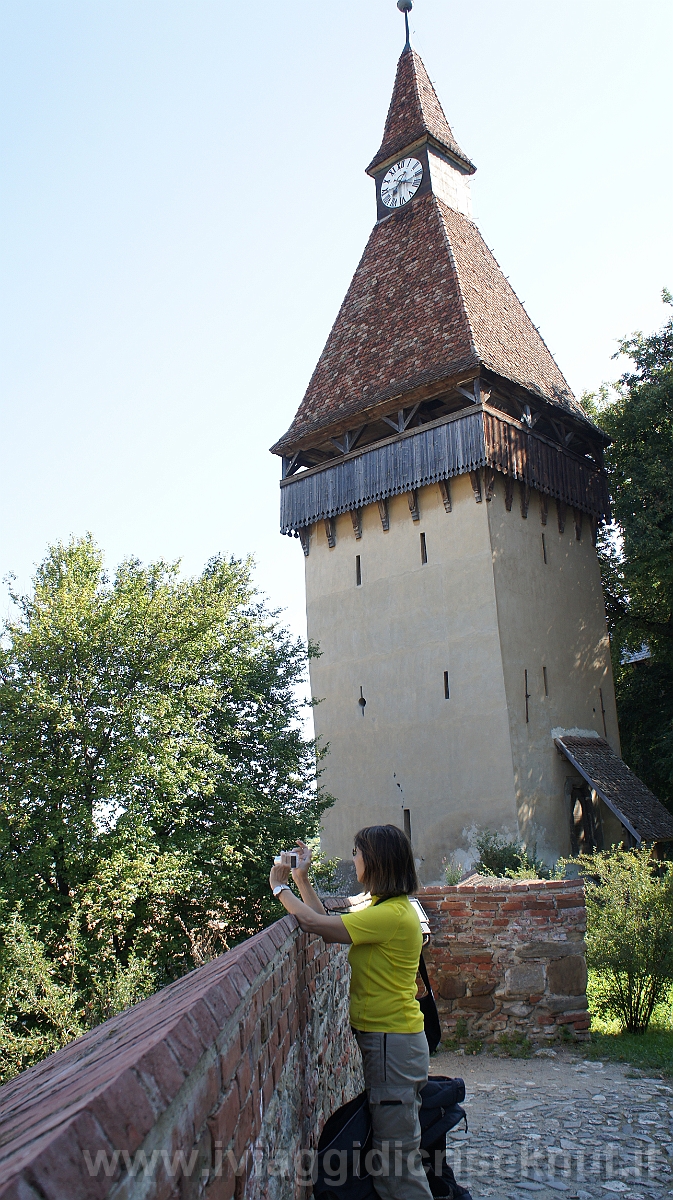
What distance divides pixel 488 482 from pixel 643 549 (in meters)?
3.81

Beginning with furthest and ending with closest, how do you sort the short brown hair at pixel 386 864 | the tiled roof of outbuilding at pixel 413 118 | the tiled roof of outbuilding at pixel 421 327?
the tiled roof of outbuilding at pixel 413 118, the tiled roof of outbuilding at pixel 421 327, the short brown hair at pixel 386 864

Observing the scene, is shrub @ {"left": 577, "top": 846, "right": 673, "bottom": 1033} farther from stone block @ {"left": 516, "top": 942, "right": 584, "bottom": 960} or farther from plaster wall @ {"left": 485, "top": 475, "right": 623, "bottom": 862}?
plaster wall @ {"left": 485, "top": 475, "right": 623, "bottom": 862}

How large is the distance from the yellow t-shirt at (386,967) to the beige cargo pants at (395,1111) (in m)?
0.05

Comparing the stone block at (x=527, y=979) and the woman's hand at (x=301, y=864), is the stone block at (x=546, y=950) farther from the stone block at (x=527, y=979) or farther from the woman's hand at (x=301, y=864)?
the woman's hand at (x=301, y=864)

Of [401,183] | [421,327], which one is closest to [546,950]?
[421,327]

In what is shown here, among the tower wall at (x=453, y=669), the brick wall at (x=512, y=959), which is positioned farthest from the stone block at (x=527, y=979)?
the tower wall at (x=453, y=669)

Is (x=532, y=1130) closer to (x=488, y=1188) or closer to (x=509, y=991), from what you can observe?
(x=488, y=1188)

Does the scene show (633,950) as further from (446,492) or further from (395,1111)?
(446,492)

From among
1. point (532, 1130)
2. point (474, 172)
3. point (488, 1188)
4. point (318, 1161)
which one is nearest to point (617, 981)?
point (532, 1130)

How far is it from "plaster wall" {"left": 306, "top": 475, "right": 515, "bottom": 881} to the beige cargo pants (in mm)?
14156

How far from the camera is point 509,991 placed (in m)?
7.96

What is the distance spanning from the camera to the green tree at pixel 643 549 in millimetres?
19078

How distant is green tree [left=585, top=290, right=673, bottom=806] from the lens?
19078 millimetres

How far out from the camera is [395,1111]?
9.65 feet
